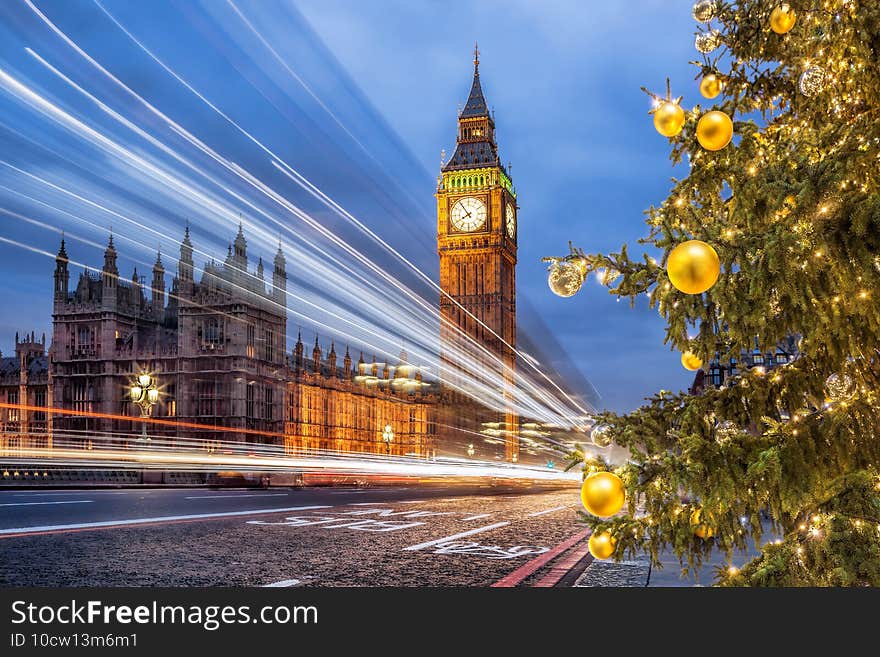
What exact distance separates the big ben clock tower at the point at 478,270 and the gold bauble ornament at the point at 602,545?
8710cm

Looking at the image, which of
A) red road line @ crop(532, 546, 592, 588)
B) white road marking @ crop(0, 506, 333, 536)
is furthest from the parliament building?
red road line @ crop(532, 546, 592, 588)

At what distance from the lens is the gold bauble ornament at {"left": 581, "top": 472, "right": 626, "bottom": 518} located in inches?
115

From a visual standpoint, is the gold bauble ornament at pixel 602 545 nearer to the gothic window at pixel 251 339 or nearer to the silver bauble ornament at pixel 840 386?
the silver bauble ornament at pixel 840 386

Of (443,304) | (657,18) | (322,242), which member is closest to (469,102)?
(443,304)

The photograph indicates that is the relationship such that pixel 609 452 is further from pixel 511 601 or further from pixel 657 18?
pixel 657 18

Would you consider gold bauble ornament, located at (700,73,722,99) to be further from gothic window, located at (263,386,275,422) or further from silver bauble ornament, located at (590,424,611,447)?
gothic window, located at (263,386,275,422)

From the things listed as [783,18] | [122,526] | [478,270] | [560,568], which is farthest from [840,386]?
[478,270]

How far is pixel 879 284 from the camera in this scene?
293 centimetres

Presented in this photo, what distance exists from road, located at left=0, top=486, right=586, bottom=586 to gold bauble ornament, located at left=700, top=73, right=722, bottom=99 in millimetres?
5293

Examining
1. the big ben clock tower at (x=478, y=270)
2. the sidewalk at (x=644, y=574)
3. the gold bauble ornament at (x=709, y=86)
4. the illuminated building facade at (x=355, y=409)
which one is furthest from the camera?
the big ben clock tower at (x=478, y=270)

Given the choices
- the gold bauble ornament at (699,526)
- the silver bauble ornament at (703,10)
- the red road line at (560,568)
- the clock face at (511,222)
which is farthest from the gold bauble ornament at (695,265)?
the clock face at (511,222)

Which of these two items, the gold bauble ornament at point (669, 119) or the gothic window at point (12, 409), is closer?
the gold bauble ornament at point (669, 119)

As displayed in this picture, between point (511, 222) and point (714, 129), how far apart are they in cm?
9853

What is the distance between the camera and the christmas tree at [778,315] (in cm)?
295
